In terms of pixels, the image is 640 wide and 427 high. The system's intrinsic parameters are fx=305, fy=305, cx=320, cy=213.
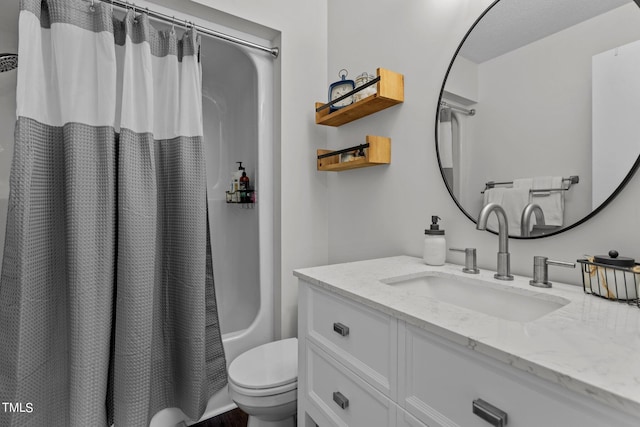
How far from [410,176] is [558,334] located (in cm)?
93

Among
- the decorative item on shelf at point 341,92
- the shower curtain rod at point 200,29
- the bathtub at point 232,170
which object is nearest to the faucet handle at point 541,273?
the decorative item on shelf at point 341,92

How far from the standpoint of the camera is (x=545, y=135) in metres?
0.95

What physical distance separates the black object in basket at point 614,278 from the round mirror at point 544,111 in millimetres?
168

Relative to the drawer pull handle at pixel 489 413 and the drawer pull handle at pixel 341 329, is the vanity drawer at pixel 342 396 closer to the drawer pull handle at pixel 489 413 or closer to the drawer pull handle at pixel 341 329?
the drawer pull handle at pixel 341 329

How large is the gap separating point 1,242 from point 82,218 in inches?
24.7

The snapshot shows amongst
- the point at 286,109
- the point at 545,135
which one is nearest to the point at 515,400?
the point at 545,135

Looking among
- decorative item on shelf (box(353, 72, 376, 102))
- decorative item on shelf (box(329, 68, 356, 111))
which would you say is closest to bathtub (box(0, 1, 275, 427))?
decorative item on shelf (box(329, 68, 356, 111))

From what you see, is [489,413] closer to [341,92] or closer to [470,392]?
[470,392]

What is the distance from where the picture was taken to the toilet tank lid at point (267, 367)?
1.23 meters

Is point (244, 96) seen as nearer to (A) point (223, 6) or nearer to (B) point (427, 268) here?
(A) point (223, 6)

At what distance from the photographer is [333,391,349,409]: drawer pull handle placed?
86 cm

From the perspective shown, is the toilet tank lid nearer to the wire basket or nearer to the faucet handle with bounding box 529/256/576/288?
the faucet handle with bounding box 529/256/576/288

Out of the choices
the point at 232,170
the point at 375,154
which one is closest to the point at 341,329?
the point at 375,154

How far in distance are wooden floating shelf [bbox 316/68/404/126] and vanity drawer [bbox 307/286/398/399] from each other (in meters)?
0.90
